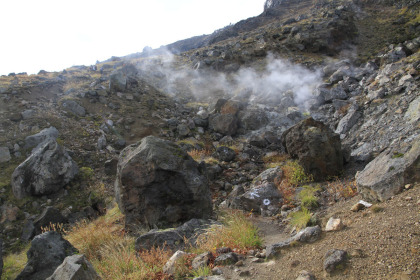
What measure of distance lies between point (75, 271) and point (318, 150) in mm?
6030

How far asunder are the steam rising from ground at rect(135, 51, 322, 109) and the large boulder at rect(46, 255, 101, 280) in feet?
42.9

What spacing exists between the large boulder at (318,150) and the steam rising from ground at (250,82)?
7167 millimetres

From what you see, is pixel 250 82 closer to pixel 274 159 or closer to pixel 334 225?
pixel 274 159

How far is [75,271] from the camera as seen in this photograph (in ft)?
9.23

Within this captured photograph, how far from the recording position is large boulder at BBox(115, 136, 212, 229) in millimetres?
5344

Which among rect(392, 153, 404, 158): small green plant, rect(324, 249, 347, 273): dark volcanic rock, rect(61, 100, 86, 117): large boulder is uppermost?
rect(61, 100, 86, 117): large boulder

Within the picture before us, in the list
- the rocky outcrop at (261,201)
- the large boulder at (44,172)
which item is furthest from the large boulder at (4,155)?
the rocky outcrop at (261,201)

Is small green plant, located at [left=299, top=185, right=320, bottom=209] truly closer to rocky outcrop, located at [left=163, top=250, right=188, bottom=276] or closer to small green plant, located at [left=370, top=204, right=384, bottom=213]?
small green plant, located at [left=370, top=204, right=384, bottom=213]

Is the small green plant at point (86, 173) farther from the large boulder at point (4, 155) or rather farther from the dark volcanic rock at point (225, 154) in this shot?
the dark volcanic rock at point (225, 154)

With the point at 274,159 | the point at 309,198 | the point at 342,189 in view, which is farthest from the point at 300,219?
the point at 274,159

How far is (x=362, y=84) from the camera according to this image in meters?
12.8

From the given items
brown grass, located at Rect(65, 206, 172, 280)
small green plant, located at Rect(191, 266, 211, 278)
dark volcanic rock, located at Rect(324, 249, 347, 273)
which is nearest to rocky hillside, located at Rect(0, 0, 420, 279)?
dark volcanic rock, located at Rect(324, 249, 347, 273)

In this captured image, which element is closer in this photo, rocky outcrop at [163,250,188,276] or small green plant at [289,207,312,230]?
rocky outcrop at [163,250,188,276]

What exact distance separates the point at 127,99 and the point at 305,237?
47.1 feet
